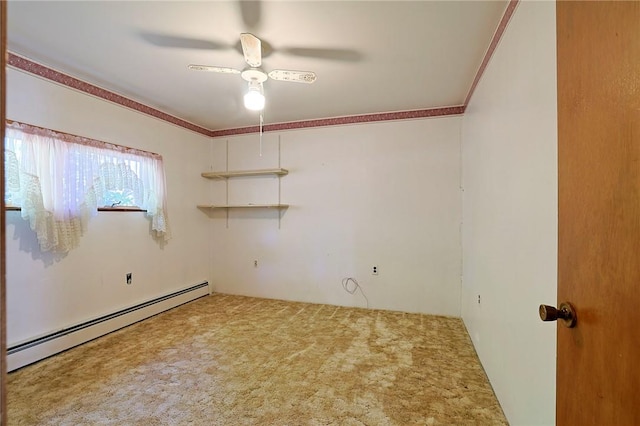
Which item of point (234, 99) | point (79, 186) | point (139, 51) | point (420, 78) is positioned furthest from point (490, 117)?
point (79, 186)

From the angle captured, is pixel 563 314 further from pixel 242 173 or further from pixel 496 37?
pixel 242 173

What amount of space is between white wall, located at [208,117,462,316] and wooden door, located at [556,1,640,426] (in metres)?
2.73

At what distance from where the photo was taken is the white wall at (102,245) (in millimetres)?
2285

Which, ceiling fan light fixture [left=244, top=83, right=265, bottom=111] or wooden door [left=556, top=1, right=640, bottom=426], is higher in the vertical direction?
ceiling fan light fixture [left=244, top=83, right=265, bottom=111]

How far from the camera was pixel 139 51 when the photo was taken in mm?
2180

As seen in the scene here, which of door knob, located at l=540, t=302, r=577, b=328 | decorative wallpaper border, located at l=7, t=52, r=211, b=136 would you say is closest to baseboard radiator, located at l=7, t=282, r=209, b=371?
decorative wallpaper border, located at l=7, t=52, r=211, b=136

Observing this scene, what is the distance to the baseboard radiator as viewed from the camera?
2.25m

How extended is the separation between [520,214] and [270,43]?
1974 millimetres

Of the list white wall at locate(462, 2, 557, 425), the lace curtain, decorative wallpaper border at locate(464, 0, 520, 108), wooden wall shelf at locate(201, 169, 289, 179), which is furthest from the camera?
wooden wall shelf at locate(201, 169, 289, 179)

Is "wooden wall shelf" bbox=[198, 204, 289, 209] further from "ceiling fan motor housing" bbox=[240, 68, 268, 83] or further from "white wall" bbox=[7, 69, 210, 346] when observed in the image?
"ceiling fan motor housing" bbox=[240, 68, 268, 83]

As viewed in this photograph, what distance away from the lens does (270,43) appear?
208 cm

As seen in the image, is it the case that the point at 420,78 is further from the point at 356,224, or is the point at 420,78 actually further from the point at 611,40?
the point at 611,40

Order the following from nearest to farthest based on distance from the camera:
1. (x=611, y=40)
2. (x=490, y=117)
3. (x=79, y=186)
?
1. (x=611, y=40)
2. (x=490, y=117)
3. (x=79, y=186)

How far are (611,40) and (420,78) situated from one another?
2266 millimetres
